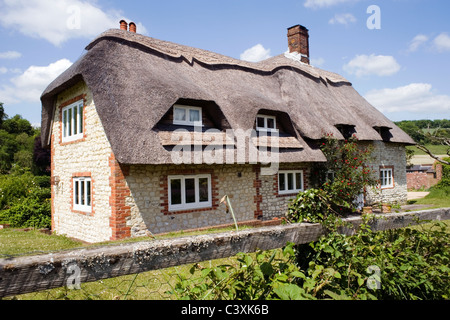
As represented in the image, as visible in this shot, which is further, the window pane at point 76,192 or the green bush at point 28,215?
the green bush at point 28,215

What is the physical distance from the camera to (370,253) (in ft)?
8.17

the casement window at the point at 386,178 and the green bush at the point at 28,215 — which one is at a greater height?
the casement window at the point at 386,178

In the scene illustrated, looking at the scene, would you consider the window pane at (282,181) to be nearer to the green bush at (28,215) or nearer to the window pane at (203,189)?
the window pane at (203,189)

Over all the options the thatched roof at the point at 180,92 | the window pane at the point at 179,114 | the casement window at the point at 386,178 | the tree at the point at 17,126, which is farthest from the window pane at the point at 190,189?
the tree at the point at 17,126

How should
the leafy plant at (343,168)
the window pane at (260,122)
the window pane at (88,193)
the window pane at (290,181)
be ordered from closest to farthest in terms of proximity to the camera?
the window pane at (88,193) → the window pane at (260,122) → the leafy plant at (343,168) → the window pane at (290,181)

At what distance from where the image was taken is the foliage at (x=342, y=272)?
181 cm

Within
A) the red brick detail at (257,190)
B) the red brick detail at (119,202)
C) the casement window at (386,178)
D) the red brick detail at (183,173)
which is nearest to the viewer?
the red brick detail at (119,202)

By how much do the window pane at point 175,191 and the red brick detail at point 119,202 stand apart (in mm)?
1255

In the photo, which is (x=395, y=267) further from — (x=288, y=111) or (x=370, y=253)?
(x=288, y=111)

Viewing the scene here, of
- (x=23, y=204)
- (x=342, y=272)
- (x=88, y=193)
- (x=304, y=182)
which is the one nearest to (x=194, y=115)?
(x=88, y=193)

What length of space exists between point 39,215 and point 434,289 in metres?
14.7

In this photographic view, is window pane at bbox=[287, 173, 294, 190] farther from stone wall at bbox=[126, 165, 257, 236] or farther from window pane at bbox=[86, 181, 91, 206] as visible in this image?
window pane at bbox=[86, 181, 91, 206]

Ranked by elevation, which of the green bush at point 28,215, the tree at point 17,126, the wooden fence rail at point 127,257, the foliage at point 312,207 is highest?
the tree at point 17,126

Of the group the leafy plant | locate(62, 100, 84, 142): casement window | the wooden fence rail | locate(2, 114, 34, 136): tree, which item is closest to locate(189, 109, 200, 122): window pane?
locate(62, 100, 84, 142): casement window
